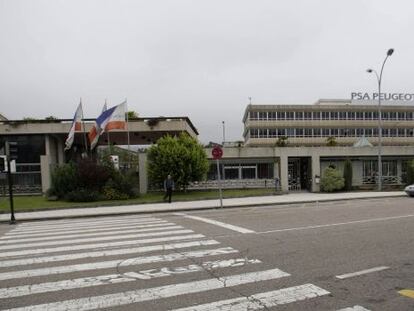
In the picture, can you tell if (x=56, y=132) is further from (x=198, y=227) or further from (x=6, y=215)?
(x=198, y=227)

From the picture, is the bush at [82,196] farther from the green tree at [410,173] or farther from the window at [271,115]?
the window at [271,115]

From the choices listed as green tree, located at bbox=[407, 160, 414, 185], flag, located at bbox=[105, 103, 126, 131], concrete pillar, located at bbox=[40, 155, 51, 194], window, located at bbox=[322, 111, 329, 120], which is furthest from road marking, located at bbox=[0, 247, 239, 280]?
window, located at bbox=[322, 111, 329, 120]

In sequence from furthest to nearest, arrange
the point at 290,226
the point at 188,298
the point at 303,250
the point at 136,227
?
1. the point at 136,227
2. the point at 290,226
3. the point at 303,250
4. the point at 188,298

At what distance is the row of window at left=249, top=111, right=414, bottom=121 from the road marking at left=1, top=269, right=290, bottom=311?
6676cm

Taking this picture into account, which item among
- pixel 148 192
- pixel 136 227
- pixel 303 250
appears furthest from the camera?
pixel 148 192

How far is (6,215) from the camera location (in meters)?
19.9

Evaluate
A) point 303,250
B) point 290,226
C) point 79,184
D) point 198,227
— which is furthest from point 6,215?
point 303,250

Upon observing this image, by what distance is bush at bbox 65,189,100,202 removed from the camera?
25719mm

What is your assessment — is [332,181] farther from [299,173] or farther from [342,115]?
[342,115]

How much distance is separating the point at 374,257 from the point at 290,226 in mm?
4630

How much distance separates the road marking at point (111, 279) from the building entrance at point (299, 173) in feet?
A: 91.8

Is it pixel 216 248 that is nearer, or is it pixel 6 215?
pixel 216 248

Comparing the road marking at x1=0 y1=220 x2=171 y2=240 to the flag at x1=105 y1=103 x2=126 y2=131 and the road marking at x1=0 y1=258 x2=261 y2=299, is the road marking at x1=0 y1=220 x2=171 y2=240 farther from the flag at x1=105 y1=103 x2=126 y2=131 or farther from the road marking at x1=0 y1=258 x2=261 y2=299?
the flag at x1=105 y1=103 x2=126 y2=131

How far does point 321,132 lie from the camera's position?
73.6 metres
